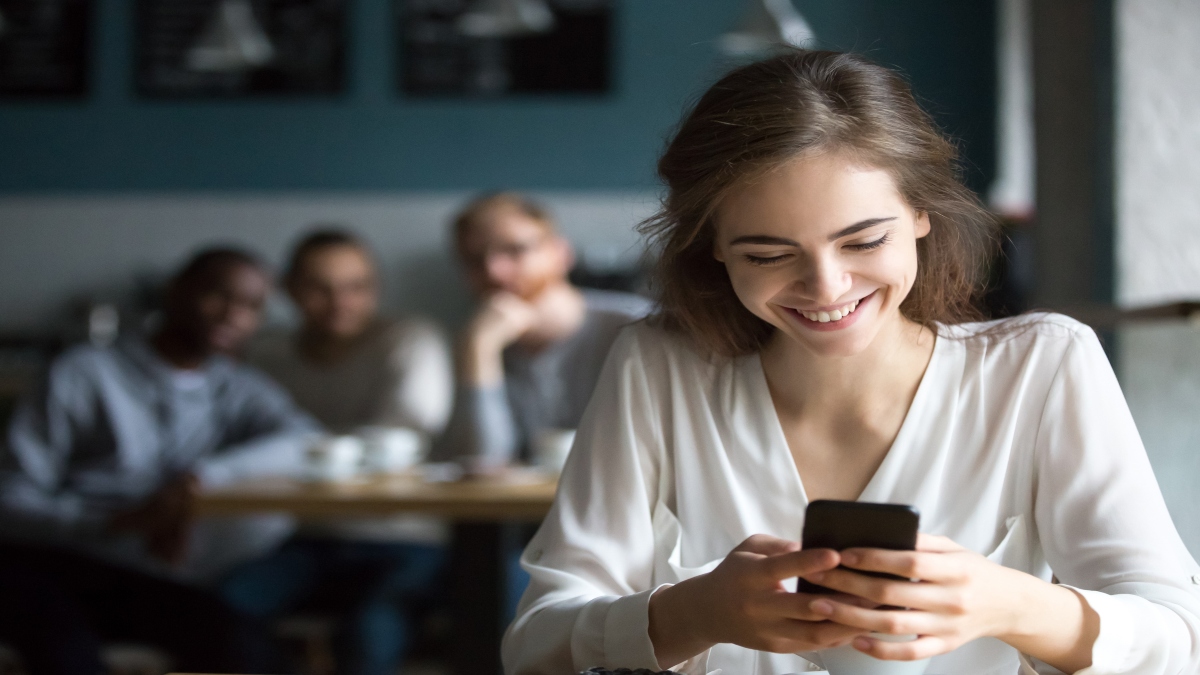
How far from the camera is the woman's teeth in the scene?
105cm

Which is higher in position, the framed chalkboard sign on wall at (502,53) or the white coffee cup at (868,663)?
the framed chalkboard sign on wall at (502,53)

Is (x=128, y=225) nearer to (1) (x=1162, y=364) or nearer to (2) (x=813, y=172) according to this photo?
(1) (x=1162, y=364)

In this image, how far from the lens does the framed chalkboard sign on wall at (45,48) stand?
5.41 m

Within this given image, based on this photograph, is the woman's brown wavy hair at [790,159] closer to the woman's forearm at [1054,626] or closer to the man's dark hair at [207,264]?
the woman's forearm at [1054,626]

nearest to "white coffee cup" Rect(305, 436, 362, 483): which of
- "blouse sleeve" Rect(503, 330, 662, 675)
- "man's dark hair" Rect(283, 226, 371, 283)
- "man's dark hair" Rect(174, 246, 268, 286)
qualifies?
"man's dark hair" Rect(174, 246, 268, 286)

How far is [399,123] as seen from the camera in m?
5.39

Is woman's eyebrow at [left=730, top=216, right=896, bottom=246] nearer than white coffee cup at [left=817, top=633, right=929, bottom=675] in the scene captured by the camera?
No

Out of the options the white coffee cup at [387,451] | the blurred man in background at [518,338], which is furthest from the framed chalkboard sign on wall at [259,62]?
the white coffee cup at [387,451]

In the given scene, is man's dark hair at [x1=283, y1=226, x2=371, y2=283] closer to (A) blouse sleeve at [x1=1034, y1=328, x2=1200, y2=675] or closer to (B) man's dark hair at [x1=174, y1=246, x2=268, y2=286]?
(B) man's dark hair at [x1=174, y1=246, x2=268, y2=286]

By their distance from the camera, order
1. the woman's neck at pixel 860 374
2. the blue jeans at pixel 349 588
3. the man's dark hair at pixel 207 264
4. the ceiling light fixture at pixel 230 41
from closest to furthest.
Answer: the woman's neck at pixel 860 374 → the blue jeans at pixel 349 588 → the man's dark hair at pixel 207 264 → the ceiling light fixture at pixel 230 41

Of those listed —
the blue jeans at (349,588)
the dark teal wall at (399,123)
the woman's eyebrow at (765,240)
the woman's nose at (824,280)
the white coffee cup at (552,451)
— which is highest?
the dark teal wall at (399,123)

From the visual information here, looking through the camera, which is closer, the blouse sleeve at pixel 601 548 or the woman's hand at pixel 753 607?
the woman's hand at pixel 753 607

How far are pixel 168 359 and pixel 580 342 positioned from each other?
3.24ft

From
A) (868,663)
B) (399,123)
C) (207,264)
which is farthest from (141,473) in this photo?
(399,123)
